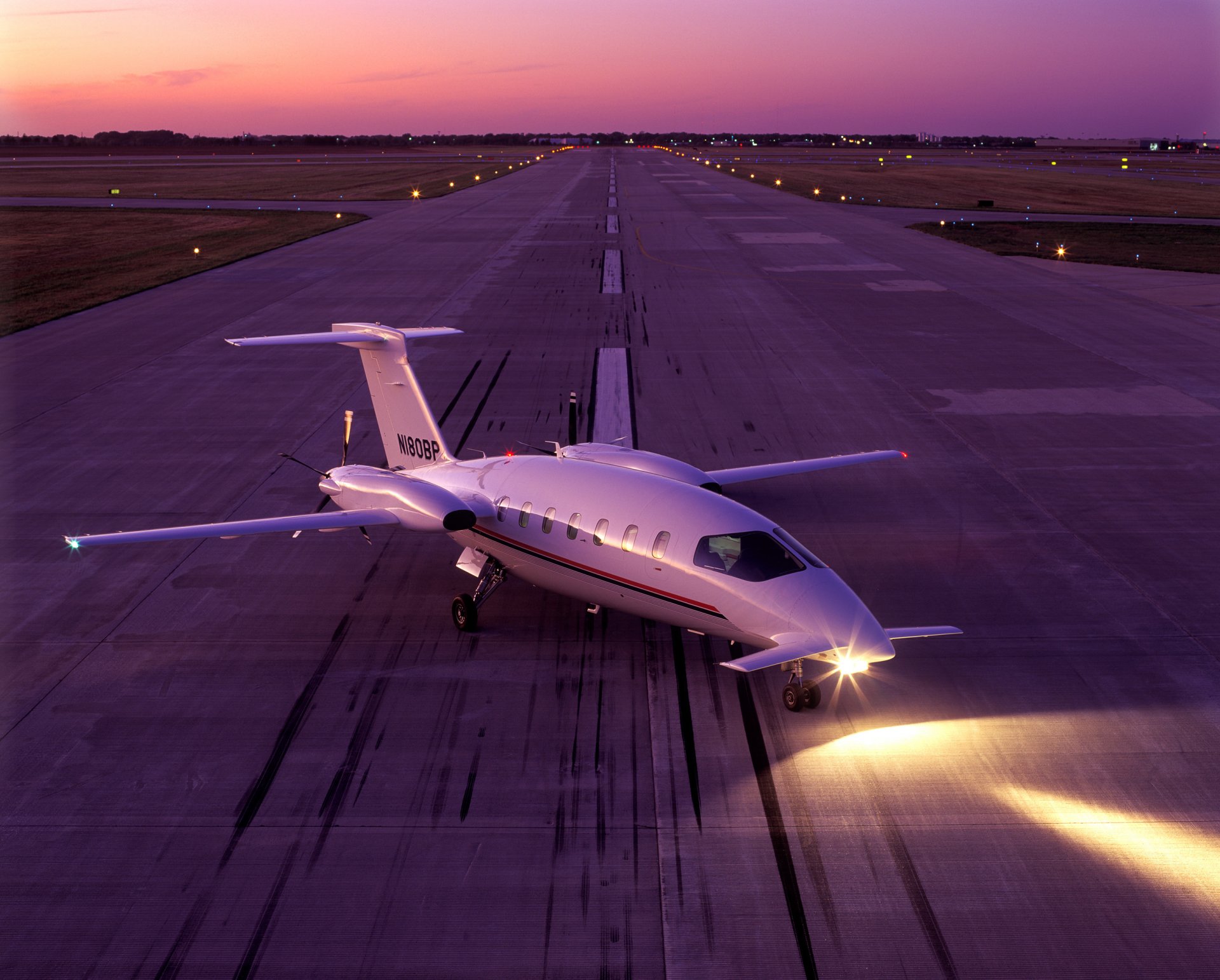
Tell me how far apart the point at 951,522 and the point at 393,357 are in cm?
1178

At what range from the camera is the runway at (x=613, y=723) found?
Result: 10258 millimetres

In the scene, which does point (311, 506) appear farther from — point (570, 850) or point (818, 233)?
point (818, 233)

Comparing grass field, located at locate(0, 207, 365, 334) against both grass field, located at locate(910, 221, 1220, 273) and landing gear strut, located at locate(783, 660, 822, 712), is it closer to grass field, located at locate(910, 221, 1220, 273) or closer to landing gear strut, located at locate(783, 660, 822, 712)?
landing gear strut, located at locate(783, 660, 822, 712)

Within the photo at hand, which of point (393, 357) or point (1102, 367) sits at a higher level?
point (393, 357)

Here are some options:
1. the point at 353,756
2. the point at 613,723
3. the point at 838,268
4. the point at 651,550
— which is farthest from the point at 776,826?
the point at 838,268

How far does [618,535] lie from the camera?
48.8ft

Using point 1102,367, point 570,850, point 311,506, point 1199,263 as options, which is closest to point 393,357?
point 311,506

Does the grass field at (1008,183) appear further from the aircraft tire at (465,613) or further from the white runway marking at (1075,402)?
the aircraft tire at (465,613)

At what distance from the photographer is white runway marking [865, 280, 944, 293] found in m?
47.1

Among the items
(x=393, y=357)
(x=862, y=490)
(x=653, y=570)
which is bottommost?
(x=862, y=490)

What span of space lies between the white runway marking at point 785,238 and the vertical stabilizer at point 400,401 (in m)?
47.3

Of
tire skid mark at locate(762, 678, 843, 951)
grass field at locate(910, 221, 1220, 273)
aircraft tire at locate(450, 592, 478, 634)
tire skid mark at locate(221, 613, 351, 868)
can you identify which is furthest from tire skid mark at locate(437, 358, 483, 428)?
grass field at locate(910, 221, 1220, 273)

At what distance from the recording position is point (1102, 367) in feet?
108

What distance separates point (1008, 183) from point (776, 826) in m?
117
